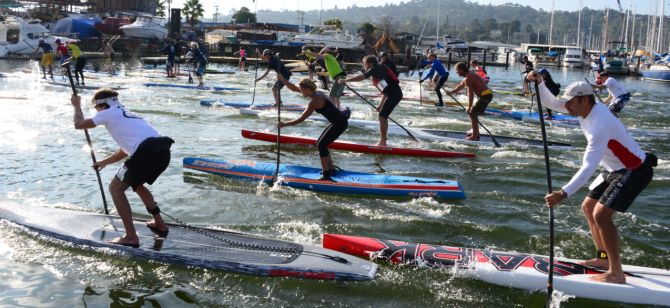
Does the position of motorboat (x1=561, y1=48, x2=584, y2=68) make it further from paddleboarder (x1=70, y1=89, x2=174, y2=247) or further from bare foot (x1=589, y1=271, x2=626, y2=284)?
paddleboarder (x1=70, y1=89, x2=174, y2=247)

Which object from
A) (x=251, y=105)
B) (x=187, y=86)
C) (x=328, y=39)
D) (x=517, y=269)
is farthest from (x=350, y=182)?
(x=328, y=39)

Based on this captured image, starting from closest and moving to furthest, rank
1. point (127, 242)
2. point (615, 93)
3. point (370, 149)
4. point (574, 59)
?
point (127, 242) < point (370, 149) < point (615, 93) < point (574, 59)

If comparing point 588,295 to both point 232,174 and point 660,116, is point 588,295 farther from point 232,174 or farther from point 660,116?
point 660,116

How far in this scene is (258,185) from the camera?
1069cm

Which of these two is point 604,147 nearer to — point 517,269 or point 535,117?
point 517,269

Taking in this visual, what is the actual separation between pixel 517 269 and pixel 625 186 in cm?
147

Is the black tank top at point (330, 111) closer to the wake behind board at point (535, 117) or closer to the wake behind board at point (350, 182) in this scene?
the wake behind board at point (350, 182)

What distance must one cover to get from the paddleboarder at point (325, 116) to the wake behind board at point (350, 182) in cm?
21

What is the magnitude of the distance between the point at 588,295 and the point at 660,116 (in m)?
21.5

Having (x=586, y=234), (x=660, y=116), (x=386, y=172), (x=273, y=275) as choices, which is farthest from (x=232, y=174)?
(x=660, y=116)

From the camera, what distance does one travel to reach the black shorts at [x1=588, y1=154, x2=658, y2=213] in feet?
18.6

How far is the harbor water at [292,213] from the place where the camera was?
20.7 feet

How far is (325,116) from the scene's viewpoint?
32.9 ft

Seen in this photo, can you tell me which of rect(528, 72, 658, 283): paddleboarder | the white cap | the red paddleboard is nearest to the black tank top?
the red paddleboard
